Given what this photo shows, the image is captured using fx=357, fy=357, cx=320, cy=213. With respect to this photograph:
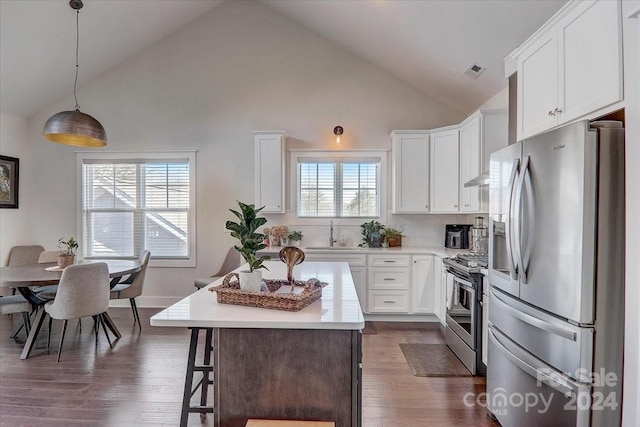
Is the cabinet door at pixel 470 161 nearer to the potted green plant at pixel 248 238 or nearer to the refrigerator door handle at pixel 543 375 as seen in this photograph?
the refrigerator door handle at pixel 543 375

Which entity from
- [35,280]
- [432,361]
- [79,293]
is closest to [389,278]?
[432,361]

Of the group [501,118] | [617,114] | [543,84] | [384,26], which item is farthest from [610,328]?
[384,26]

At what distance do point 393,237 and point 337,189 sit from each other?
1.02m

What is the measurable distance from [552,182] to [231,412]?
1807 mm

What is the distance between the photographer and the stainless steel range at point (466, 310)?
2.94m

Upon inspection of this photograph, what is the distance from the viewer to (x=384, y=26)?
3902mm

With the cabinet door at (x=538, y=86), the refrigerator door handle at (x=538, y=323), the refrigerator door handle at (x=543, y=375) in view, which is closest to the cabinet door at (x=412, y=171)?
the cabinet door at (x=538, y=86)

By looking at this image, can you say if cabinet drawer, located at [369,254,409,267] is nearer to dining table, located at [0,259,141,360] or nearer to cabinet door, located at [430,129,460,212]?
cabinet door, located at [430,129,460,212]

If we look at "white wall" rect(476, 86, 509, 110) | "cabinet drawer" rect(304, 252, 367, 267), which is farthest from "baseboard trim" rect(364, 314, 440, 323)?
"white wall" rect(476, 86, 509, 110)

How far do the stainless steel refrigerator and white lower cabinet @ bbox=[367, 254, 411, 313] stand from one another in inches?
91.5

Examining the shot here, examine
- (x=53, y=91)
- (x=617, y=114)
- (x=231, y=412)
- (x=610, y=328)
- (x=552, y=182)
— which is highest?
(x=53, y=91)

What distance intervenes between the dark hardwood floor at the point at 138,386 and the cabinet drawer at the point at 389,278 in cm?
68

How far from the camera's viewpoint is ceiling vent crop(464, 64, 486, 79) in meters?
3.66

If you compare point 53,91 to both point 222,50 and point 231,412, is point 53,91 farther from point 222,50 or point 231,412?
point 231,412
